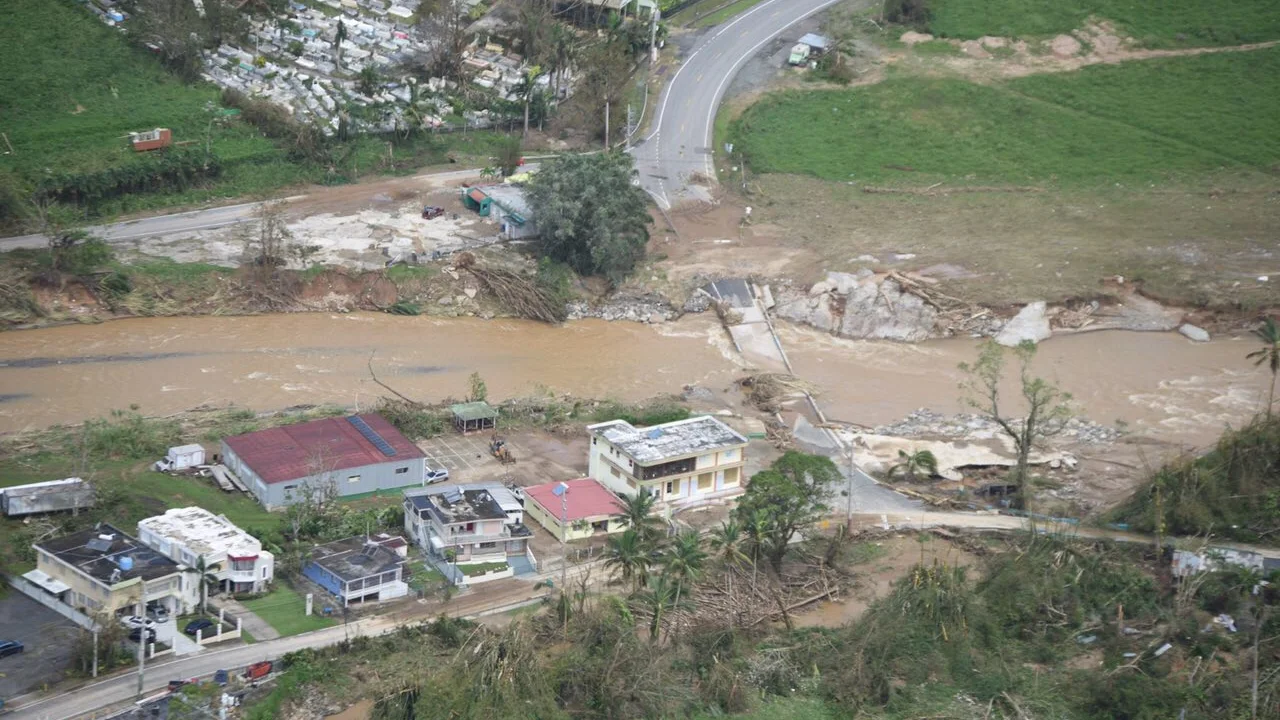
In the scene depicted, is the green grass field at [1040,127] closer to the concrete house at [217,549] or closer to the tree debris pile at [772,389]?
the tree debris pile at [772,389]

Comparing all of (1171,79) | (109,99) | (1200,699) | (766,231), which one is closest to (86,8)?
(109,99)

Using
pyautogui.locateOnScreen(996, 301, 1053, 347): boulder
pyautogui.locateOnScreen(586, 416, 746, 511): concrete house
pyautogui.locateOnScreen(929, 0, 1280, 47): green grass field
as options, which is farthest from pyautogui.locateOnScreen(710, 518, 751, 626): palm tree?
pyautogui.locateOnScreen(929, 0, 1280, 47): green grass field

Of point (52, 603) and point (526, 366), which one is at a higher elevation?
point (526, 366)

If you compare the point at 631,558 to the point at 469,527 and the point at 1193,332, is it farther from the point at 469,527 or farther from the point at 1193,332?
the point at 1193,332

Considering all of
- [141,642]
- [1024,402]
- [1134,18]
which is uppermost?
[1134,18]

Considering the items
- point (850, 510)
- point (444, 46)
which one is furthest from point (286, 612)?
point (444, 46)

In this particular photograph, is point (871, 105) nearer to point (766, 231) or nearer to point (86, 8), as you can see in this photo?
point (766, 231)
